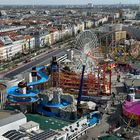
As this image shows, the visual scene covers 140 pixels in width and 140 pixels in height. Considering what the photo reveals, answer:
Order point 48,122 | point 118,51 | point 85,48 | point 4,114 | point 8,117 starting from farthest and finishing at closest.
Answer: point 118,51, point 85,48, point 48,122, point 4,114, point 8,117

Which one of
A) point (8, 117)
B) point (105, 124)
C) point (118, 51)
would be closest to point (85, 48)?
point (105, 124)

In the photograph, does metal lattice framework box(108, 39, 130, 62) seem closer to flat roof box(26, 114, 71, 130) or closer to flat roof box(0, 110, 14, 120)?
flat roof box(26, 114, 71, 130)

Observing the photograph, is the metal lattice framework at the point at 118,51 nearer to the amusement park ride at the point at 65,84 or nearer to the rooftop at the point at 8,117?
the amusement park ride at the point at 65,84

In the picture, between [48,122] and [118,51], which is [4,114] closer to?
[48,122]

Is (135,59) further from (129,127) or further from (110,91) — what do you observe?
(129,127)

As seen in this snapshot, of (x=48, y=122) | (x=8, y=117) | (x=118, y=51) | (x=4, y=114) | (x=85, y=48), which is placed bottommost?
(x=48, y=122)

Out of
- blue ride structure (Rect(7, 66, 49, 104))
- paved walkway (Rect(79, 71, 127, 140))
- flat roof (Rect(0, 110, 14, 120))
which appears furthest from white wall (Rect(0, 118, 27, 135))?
blue ride structure (Rect(7, 66, 49, 104))

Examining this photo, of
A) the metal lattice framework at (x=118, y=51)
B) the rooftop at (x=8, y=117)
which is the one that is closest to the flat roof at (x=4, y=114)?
the rooftop at (x=8, y=117)

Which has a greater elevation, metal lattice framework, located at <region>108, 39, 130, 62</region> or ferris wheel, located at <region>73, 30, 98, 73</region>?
ferris wheel, located at <region>73, 30, 98, 73</region>

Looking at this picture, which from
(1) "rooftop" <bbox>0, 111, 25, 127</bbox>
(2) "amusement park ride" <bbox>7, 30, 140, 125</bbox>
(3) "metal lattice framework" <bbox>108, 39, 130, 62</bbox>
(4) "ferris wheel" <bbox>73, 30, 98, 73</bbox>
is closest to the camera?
(1) "rooftop" <bbox>0, 111, 25, 127</bbox>
